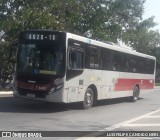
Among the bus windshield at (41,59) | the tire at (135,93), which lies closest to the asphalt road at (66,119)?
the bus windshield at (41,59)

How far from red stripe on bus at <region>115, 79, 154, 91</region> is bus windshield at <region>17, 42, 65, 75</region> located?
588cm

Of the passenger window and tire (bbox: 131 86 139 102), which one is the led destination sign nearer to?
the passenger window

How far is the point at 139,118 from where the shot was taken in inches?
582

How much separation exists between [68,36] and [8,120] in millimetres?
4209

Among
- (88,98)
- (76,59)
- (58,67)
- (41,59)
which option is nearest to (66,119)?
(58,67)

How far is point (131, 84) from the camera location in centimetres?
2214

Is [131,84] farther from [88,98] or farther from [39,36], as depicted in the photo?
[39,36]

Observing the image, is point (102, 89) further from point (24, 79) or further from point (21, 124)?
point (21, 124)

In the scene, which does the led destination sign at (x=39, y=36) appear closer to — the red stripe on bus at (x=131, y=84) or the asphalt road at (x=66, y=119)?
the asphalt road at (x=66, y=119)

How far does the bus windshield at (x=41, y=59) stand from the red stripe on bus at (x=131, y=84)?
588 cm

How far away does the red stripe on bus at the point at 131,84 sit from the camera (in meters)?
20.2

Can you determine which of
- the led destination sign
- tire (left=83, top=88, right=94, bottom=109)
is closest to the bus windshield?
the led destination sign

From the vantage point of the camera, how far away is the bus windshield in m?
14.6

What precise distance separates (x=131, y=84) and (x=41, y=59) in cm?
860
